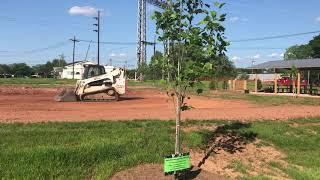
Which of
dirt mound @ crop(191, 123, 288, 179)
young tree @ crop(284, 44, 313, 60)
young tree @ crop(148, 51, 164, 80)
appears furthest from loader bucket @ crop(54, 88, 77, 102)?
young tree @ crop(284, 44, 313, 60)

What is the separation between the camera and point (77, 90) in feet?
89.9

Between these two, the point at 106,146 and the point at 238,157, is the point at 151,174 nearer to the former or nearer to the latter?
the point at 106,146

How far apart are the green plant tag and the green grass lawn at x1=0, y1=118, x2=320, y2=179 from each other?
118 centimetres

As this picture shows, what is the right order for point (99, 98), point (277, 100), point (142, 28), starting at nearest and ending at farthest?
point (99, 98) < point (277, 100) < point (142, 28)

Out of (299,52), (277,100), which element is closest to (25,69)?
(299,52)

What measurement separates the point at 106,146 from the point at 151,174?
129 cm

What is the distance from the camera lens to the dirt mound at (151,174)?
9547mm

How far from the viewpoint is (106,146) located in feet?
34.6

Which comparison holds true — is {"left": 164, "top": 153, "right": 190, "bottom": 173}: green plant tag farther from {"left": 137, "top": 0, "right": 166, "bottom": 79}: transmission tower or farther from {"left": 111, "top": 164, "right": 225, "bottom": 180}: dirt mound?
{"left": 137, "top": 0, "right": 166, "bottom": 79}: transmission tower

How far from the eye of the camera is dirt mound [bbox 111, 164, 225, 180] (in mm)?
9547

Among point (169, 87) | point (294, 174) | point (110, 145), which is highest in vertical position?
point (169, 87)

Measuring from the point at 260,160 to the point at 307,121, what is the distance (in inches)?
227

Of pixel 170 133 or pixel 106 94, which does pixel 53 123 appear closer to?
pixel 170 133

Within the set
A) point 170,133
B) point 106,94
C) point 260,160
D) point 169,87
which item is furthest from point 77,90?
point 169,87
